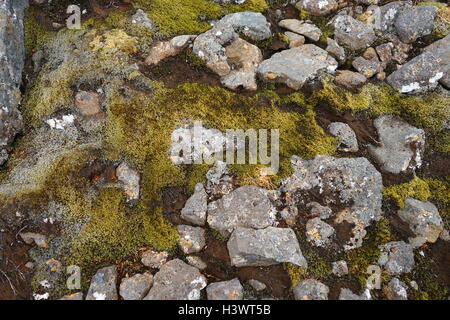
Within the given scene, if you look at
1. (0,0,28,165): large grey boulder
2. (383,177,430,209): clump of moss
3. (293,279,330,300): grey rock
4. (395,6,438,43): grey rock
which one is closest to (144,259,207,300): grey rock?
(293,279,330,300): grey rock

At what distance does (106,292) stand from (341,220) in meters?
3.10

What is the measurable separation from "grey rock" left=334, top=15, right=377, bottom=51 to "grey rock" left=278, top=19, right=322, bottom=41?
1.25 feet

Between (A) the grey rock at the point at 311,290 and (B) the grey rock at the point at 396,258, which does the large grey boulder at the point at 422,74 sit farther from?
(A) the grey rock at the point at 311,290

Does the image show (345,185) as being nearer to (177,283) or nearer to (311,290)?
(311,290)

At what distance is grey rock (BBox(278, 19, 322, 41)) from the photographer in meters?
6.96

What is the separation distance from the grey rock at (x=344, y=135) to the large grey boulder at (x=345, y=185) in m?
0.32

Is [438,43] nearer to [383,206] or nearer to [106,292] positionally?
[383,206]

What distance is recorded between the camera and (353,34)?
6.95m

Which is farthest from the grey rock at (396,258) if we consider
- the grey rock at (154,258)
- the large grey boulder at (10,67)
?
the large grey boulder at (10,67)

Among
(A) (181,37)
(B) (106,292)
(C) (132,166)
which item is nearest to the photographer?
(B) (106,292)

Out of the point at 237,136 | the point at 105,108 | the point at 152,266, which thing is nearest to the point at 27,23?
the point at 105,108

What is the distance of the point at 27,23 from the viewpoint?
6.80m

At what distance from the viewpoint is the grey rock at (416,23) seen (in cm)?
695

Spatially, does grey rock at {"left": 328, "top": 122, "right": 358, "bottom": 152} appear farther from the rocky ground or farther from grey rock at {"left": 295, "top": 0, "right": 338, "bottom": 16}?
grey rock at {"left": 295, "top": 0, "right": 338, "bottom": 16}
